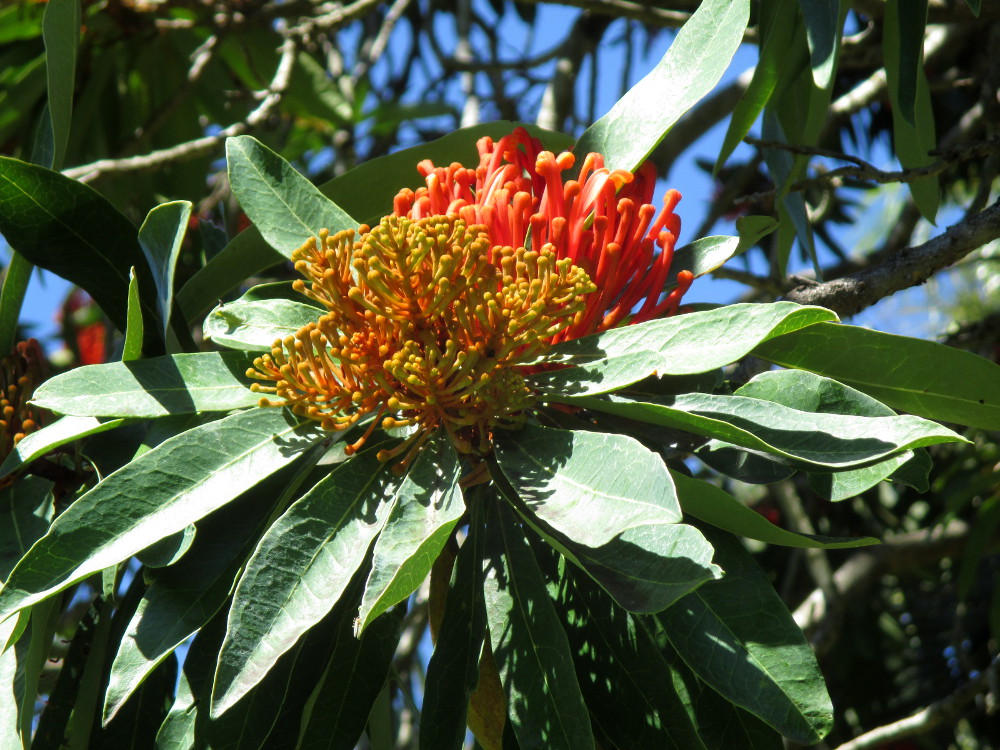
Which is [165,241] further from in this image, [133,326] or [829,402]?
[829,402]

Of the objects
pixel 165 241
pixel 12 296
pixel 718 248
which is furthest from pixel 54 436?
pixel 718 248

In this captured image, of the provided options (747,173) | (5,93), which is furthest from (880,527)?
(5,93)

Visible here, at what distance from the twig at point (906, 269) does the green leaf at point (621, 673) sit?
0.53 m

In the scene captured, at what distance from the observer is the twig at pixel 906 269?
143 centimetres

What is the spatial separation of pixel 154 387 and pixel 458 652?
1.59ft

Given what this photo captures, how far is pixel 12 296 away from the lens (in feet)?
5.04

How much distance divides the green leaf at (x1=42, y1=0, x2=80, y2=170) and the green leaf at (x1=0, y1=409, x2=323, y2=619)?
530mm

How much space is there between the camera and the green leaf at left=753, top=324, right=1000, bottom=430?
3.82 ft

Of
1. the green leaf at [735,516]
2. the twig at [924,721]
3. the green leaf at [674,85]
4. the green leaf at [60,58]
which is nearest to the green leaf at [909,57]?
the green leaf at [674,85]

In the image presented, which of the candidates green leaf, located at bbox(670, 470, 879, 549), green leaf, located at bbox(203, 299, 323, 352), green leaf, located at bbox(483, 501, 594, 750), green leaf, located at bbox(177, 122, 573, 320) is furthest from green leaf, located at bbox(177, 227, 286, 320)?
green leaf, located at bbox(670, 470, 879, 549)

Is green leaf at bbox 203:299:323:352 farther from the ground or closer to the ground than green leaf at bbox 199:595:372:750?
farther from the ground

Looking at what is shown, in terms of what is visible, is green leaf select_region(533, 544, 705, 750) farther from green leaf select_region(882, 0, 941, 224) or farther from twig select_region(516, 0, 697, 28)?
twig select_region(516, 0, 697, 28)

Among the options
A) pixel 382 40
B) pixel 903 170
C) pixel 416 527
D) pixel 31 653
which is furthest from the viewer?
pixel 382 40

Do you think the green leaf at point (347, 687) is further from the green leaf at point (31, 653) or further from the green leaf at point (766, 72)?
the green leaf at point (766, 72)
